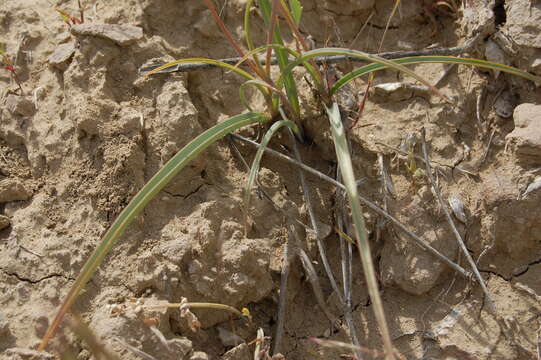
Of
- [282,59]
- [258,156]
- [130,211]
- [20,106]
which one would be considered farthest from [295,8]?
[20,106]

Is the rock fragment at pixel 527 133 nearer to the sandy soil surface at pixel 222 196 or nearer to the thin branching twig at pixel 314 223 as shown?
the sandy soil surface at pixel 222 196

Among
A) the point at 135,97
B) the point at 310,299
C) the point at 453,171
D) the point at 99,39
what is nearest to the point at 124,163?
the point at 135,97

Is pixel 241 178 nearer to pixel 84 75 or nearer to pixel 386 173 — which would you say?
pixel 386 173

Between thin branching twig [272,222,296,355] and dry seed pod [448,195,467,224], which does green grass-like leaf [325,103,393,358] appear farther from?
dry seed pod [448,195,467,224]

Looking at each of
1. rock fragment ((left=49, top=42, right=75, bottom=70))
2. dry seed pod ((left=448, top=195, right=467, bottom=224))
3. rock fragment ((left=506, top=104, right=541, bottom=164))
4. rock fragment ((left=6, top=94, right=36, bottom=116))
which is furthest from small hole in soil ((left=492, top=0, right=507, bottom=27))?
rock fragment ((left=6, top=94, right=36, bottom=116))

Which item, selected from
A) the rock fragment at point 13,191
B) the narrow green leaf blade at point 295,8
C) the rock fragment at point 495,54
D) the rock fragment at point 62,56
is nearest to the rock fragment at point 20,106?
the rock fragment at point 62,56

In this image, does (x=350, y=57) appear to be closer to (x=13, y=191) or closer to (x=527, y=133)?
(x=527, y=133)

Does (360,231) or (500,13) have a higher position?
(500,13)
